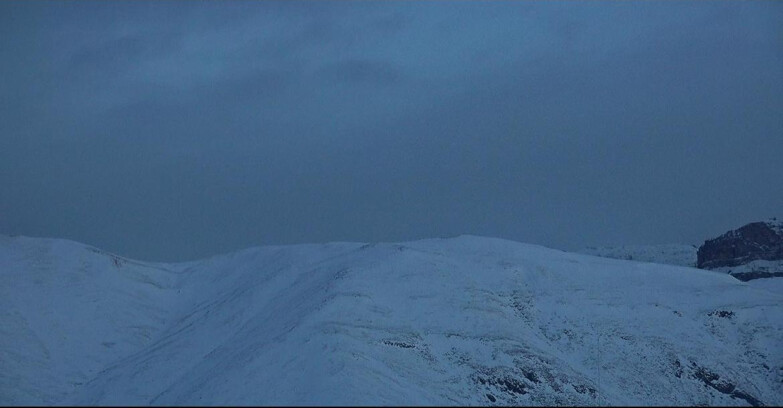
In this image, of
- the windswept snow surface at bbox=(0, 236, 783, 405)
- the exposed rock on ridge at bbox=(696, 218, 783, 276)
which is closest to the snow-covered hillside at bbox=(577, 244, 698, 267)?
the exposed rock on ridge at bbox=(696, 218, 783, 276)

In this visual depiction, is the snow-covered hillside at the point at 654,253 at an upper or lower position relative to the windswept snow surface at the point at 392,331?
upper

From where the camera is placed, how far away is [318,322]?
38188 mm

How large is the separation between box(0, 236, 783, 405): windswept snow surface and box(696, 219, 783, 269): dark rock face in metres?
27.4

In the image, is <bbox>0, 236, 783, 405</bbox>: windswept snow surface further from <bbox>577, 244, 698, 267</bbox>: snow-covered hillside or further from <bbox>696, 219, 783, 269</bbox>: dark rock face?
<bbox>577, 244, 698, 267</bbox>: snow-covered hillside

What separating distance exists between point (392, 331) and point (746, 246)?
51624mm

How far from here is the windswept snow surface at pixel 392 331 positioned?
34.9 meters

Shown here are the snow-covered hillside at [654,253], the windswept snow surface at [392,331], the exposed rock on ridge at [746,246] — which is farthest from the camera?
the snow-covered hillside at [654,253]

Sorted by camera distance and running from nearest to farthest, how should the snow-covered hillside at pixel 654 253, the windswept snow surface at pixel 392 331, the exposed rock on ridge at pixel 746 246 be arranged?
the windswept snow surface at pixel 392 331
the exposed rock on ridge at pixel 746 246
the snow-covered hillside at pixel 654 253

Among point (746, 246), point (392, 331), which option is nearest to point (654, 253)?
point (746, 246)

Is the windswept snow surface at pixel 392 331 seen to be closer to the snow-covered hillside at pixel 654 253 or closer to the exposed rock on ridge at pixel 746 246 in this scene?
the exposed rock on ridge at pixel 746 246

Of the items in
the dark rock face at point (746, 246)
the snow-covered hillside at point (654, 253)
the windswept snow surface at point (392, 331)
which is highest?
the snow-covered hillside at point (654, 253)

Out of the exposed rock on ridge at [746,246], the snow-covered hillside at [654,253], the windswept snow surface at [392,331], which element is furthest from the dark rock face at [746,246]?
the windswept snow surface at [392,331]

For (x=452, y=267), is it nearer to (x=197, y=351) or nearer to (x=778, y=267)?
(x=197, y=351)

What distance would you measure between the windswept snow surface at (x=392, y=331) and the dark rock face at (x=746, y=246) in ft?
89.7
